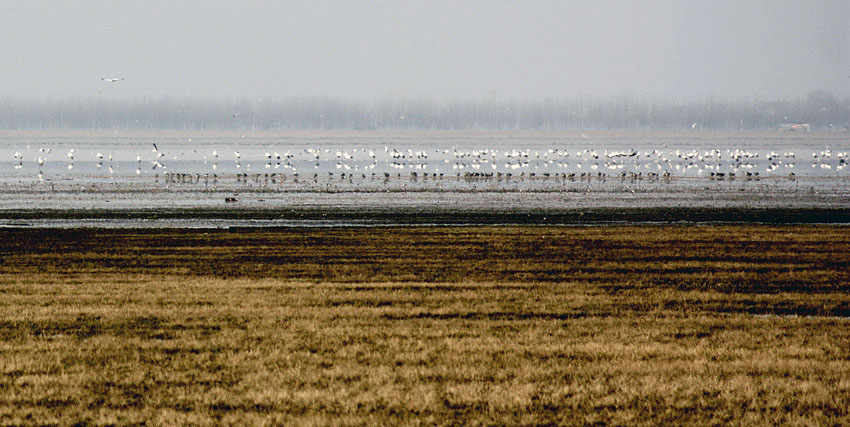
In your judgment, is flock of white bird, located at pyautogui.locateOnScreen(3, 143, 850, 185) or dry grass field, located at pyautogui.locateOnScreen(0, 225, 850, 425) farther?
flock of white bird, located at pyautogui.locateOnScreen(3, 143, 850, 185)

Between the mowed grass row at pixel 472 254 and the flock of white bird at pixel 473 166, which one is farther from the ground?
the flock of white bird at pixel 473 166

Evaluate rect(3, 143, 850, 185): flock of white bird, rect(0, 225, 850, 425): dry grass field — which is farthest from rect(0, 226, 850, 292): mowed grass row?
rect(3, 143, 850, 185): flock of white bird

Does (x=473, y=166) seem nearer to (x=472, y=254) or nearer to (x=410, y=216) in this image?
(x=410, y=216)

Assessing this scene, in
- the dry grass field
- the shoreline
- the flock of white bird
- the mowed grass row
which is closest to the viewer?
the dry grass field

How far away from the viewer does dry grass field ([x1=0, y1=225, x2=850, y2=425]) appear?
10922mm

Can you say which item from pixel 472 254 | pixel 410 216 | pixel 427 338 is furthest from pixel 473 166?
pixel 427 338

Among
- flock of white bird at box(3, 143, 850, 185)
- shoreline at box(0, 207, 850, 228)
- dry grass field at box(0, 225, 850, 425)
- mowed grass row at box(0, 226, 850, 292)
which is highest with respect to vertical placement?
flock of white bird at box(3, 143, 850, 185)

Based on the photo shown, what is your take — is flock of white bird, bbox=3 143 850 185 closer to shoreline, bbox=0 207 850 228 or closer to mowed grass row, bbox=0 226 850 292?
shoreline, bbox=0 207 850 228

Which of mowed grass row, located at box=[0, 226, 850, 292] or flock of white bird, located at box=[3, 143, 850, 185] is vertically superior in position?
flock of white bird, located at box=[3, 143, 850, 185]

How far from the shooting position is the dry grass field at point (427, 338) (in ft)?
35.8

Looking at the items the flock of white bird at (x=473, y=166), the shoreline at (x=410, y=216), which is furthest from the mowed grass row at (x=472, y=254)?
the flock of white bird at (x=473, y=166)

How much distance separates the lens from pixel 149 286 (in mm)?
21141

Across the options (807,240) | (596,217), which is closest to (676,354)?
(807,240)

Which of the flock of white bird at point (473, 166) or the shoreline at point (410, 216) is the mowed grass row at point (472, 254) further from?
the flock of white bird at point (473, 166)
